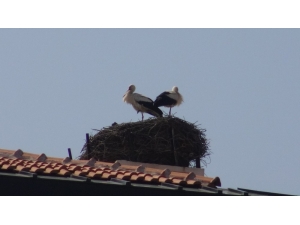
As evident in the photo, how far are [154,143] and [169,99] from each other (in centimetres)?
221

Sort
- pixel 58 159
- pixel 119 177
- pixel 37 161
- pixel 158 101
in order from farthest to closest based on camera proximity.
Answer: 1. pixel 158 101
2. pixel 58 159
3. pixel 37 161
4. pixel 119 177

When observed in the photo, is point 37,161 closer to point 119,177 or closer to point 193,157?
point 119,177

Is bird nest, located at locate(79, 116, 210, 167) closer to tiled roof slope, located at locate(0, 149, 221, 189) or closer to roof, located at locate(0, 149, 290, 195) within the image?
tiled roof slope, located at locate(0, 149, 221, 189)

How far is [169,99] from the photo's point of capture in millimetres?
15875

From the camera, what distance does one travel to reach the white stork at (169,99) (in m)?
15.8

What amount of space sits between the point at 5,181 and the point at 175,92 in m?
8.00

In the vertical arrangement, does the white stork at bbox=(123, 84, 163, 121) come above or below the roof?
above

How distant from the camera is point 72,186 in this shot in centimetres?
831

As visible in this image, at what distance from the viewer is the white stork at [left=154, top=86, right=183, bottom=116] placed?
51.7 feet

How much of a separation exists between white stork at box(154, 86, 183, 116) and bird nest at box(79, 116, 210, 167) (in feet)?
5.35

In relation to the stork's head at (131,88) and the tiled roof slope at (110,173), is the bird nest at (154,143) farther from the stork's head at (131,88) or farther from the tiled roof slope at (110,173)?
the tiled roof slope at (110,173)

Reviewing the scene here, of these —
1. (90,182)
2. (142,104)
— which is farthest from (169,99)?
(90,182)

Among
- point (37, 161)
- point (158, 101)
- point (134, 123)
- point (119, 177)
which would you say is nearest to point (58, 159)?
point (37, 161)

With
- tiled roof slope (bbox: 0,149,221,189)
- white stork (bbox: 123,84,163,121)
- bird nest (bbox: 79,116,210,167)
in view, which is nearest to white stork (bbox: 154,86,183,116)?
white stork (bbox: 123,84,163,121)
